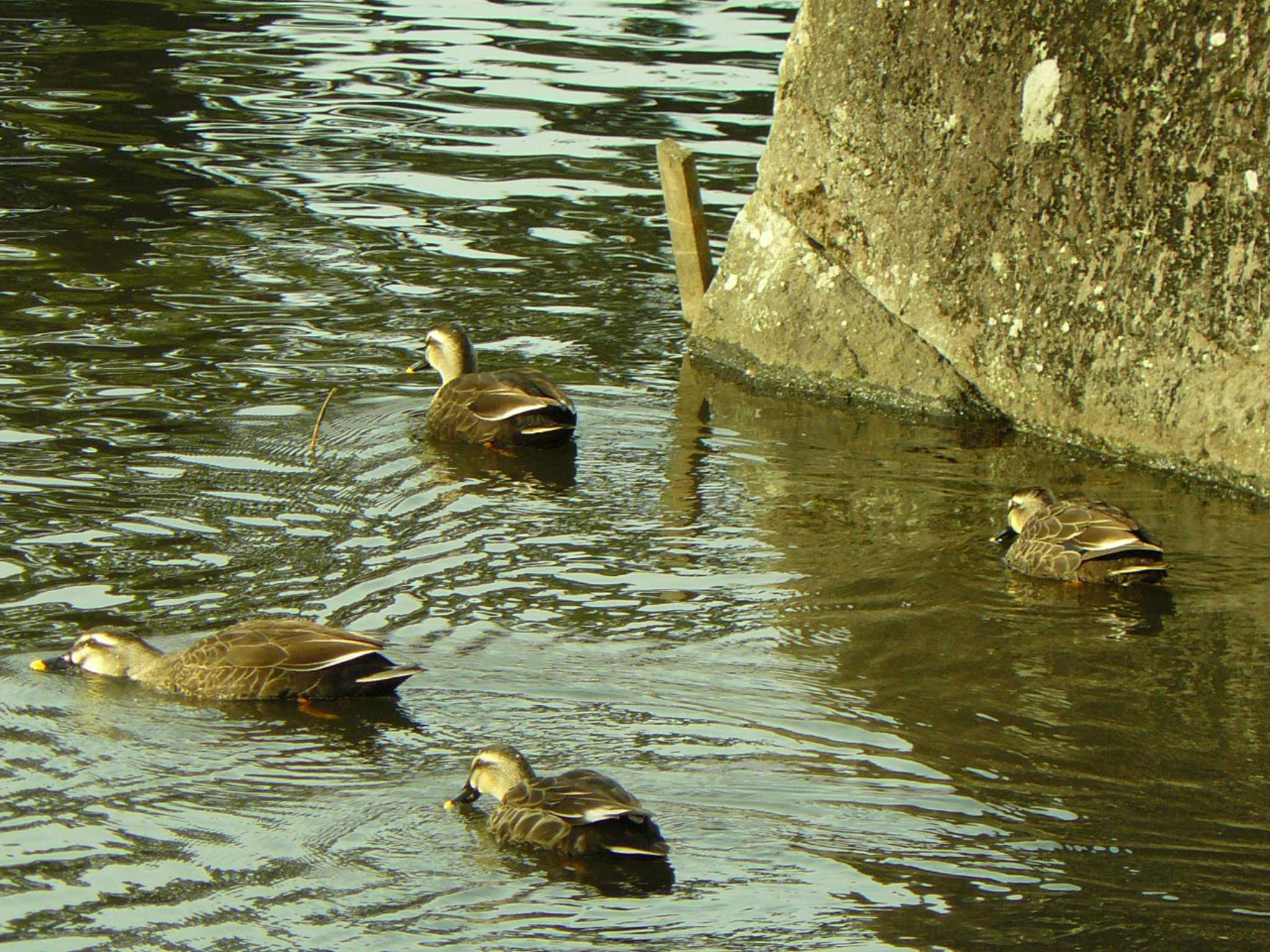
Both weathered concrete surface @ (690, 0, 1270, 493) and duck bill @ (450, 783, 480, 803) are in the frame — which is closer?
duck bill @ (450, 783, 480, 803)

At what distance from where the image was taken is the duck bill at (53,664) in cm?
769

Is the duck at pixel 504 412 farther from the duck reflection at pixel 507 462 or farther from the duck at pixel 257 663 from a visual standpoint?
the duck at pixel 257 663

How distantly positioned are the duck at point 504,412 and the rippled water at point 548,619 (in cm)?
24

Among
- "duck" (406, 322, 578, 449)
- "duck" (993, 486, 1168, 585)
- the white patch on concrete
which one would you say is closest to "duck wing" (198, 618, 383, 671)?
"duck" (993, 486, 1168, 585)

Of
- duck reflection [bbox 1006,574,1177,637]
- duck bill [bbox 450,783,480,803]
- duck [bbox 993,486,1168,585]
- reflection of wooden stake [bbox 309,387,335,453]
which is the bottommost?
duck bill [bbox 450,783,480,803]

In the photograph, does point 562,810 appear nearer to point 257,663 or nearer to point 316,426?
point 257,663

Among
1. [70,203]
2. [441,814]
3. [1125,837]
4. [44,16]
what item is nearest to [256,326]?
[70,203]

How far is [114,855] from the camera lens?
20.4 feet

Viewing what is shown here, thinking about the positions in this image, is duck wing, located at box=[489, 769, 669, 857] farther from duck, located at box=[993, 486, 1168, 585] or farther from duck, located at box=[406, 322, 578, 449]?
duck, located at box=[406, 322, 578, 449]

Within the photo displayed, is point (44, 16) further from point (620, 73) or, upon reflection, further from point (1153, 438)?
point (1153, 438)

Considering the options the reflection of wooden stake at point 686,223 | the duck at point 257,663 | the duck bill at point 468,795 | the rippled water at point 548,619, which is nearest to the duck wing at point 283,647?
the duck at point 257,663

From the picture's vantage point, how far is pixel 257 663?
7.52 m

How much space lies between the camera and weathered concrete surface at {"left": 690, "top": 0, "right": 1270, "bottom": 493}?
1043 centimetres

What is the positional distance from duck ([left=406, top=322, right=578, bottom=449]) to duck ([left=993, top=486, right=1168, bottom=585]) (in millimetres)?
2992
